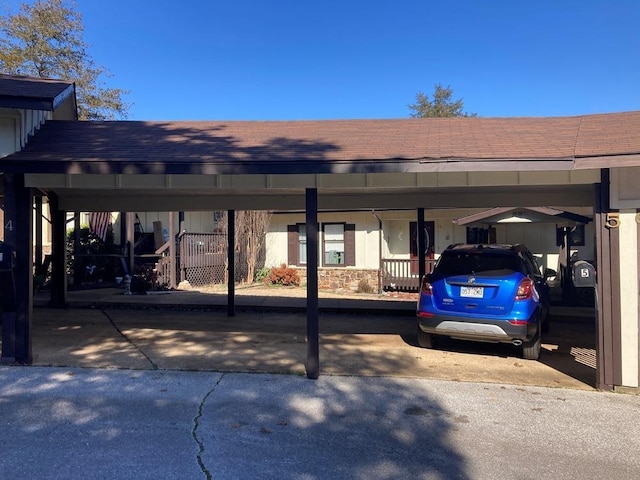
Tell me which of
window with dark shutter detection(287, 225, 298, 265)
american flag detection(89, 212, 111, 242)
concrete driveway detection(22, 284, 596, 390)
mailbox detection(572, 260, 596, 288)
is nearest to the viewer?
mailbox detection(572, 260, 596, 288)

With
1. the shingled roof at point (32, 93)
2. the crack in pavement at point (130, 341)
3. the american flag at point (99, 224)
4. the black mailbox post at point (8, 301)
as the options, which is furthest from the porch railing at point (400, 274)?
the black mailbox post at point (8, 301)

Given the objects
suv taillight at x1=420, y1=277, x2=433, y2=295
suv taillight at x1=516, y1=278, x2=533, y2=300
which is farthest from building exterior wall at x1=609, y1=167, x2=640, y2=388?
suv taillight at x1=420, y1=277, x2=433, y2=295

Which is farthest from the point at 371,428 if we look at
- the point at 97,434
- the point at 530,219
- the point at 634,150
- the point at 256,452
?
the point at 530,219

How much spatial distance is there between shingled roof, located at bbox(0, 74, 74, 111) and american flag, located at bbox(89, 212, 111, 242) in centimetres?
1120

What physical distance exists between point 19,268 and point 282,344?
3.93 m

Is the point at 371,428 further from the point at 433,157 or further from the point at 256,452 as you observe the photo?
the point at 433,157

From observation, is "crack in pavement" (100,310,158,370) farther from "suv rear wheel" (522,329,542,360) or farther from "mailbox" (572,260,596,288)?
"mailbox" (572,260,596,288)

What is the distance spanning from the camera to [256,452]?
4.14 metres

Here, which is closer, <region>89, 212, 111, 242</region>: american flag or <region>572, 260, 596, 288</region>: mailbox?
<region>572, 260, 596, 288</region>: mailbox

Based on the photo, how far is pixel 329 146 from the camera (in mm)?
6891

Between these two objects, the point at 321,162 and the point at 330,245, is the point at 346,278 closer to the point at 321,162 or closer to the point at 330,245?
the point at 330,245

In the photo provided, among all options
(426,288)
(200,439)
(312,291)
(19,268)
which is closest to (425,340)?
(426,288)

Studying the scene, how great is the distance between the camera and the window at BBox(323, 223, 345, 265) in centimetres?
1845

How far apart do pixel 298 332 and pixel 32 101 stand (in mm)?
5556
